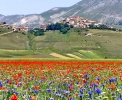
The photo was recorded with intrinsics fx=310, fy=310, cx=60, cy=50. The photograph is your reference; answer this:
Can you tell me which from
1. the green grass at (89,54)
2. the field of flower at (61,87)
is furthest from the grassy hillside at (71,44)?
the field of flower at (61,87)

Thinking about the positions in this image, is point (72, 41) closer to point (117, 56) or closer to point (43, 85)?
point (117, 56)

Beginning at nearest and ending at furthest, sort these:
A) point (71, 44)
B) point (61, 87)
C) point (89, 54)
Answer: point (61, 87) → point (89, 54) → point (71, 44)

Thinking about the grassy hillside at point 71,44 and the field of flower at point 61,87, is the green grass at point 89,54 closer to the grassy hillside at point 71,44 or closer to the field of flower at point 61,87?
the grassy hillside at point 71,44

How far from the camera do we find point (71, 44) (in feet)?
470

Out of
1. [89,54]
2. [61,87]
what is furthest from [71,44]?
[61,87]

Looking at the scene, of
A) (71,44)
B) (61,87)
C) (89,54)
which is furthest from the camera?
(71,44)

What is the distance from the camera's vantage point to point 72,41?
14975cm

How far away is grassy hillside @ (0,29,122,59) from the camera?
12331 centimetres

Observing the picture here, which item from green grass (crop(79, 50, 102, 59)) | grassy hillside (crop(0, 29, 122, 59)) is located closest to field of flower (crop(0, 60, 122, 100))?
grassy hillside (crop(0, 29, 122, 59))

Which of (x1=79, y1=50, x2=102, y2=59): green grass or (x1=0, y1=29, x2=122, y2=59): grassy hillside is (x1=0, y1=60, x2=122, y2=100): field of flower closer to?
(x1=0, y1=29, x2=122, y2=59): grassy hillside

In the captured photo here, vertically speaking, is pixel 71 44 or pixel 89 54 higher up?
pixel 71 44

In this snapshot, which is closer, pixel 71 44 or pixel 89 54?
pixel 89 54

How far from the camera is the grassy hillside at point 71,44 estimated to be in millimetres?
123312

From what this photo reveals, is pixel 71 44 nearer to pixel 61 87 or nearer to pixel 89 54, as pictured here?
pixel 89 54
